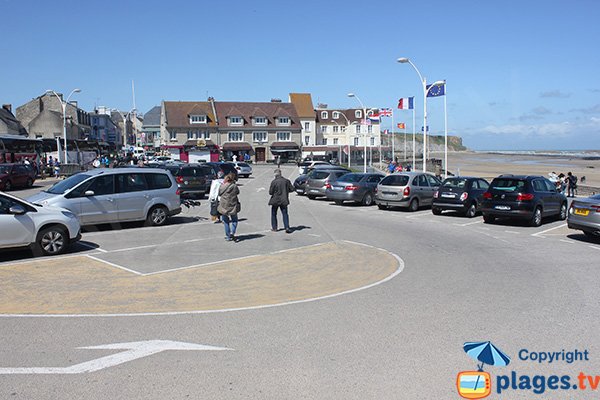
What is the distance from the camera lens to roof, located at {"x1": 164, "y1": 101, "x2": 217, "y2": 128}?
86.3 m

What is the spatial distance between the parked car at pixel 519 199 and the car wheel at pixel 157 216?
10.5 metres

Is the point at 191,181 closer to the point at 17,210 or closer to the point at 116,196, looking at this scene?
the point at 116,196

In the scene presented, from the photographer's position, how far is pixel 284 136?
299 ft

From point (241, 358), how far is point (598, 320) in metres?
4.83

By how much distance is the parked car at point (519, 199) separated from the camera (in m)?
17.7

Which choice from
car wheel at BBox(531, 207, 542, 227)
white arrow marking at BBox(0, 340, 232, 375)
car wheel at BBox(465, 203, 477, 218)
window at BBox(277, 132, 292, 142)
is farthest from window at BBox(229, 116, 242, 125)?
white arrow marking at BBox(0, 340, 232, 375)

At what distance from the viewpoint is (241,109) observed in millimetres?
90875

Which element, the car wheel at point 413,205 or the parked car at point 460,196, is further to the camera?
the car wheel at point 413,205

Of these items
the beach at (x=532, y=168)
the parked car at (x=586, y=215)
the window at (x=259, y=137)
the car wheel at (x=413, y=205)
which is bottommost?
the beach at (x=532, y=168)

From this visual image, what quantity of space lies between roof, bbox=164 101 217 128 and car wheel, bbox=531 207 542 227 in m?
73.4

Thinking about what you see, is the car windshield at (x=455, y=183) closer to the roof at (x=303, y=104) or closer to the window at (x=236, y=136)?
the window at (x=236, y=136)

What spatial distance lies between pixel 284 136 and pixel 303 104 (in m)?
10.2

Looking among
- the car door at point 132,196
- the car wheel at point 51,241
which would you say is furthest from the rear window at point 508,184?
the car wheel at point 51,241

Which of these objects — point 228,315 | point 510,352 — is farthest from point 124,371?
point 510,352
